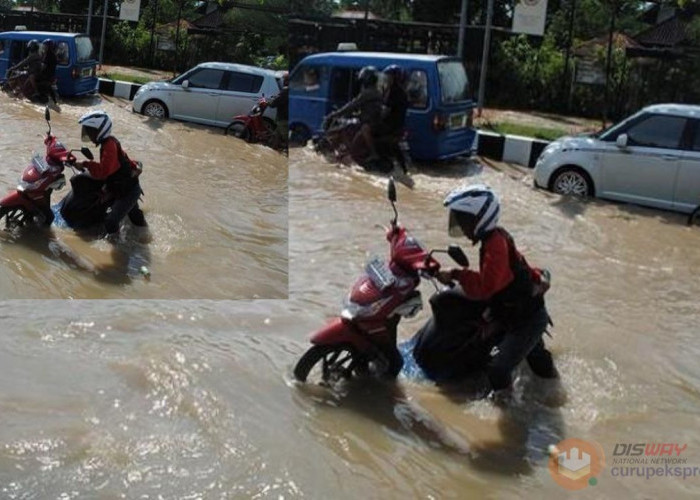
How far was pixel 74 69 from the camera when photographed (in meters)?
3.88

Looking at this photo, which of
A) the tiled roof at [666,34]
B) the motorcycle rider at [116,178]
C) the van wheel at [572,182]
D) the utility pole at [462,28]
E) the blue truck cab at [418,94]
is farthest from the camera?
the tiled roof at [666,34]

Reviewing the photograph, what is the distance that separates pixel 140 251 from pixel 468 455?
2102mm

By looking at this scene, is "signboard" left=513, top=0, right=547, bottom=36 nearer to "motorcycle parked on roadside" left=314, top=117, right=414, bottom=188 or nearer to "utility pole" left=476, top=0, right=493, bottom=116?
"utility pole" left=476, top=0, right=493, bottom=116

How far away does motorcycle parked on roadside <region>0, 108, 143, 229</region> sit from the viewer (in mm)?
4387

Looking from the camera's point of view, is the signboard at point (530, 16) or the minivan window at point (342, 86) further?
the signboard at point (530, 16)

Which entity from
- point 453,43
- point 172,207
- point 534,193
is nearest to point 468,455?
point 172,207

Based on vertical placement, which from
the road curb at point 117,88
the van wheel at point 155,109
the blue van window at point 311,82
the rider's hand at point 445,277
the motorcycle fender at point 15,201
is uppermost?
the blue van window at point 311,82

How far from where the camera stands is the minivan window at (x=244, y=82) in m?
3.99

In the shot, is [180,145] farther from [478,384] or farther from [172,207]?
[478,384]

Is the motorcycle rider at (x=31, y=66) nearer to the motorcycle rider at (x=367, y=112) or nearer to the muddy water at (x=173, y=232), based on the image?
the muddy water at (x=173, y=232)

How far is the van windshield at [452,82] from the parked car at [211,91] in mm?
5439

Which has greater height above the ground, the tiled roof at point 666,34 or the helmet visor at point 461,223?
the tiled roof at point 666,34

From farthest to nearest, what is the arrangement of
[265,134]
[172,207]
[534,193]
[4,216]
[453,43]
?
Answer: [453,43] < [534,193] < [172,207] < [4,216] < [265,134]

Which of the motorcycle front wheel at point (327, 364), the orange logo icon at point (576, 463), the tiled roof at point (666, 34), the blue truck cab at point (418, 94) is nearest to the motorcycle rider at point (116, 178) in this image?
the motorcycle front wheel at point (327, 364)
